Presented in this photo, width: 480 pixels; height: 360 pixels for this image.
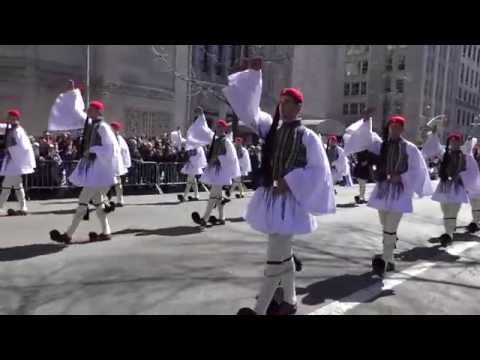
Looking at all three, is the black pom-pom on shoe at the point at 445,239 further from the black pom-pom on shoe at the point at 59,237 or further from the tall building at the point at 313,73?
the tall building at the point at 313,73

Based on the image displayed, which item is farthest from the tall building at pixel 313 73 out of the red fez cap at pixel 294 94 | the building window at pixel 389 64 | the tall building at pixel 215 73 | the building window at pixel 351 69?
the red fez cap at pixel 294 94

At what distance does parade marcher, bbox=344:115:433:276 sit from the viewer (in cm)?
638

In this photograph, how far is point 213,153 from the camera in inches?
382

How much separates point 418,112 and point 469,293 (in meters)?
61.5

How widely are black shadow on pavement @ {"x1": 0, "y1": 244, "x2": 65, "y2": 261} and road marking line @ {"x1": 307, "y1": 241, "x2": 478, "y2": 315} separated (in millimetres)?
4007

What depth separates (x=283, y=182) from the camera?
14.0 feet

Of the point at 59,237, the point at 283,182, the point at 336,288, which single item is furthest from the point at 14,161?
the point at 283,182

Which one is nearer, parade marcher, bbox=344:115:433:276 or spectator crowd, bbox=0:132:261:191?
parade marcher, bbox=344:115:433:276

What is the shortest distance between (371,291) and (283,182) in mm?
2213

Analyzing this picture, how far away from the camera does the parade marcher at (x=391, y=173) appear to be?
20.9 ft

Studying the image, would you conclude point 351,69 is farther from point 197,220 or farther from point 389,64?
point 197,220

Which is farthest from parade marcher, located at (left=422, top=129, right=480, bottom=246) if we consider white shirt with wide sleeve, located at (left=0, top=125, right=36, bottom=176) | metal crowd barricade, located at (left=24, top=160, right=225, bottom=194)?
metal crowd barricade, located at (left=24, top=160, right=225, bottom=194)

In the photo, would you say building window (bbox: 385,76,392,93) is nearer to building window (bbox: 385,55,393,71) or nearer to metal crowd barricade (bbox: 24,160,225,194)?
building window (bbox: 385,55,393,71)
